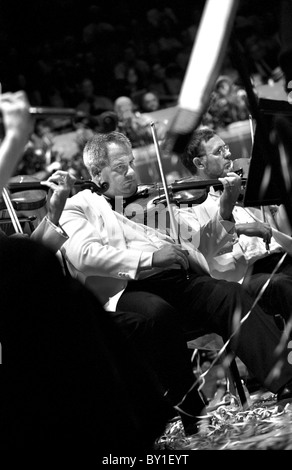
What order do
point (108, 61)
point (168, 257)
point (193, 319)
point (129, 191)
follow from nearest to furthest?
point (168, 257) < point (193, 319) < point (129, 191) < point (108, 61)

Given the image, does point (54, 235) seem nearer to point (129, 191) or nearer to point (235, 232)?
point (129, 191)

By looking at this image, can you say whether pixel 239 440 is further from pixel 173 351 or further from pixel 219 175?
pixel 219 175

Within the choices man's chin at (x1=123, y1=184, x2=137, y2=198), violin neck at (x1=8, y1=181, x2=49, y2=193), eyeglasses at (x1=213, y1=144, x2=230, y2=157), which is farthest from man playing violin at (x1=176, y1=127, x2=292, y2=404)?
violin neck at (x1=8, y1=181, x2=49, y2=193)

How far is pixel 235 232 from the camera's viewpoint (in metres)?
3.10

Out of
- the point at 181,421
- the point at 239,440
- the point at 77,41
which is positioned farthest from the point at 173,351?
the point at 77,41

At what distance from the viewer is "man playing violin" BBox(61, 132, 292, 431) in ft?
8.47

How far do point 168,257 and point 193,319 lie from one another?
0.27 m

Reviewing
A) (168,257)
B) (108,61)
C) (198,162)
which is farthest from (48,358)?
(108,61)

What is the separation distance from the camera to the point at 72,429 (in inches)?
59.0

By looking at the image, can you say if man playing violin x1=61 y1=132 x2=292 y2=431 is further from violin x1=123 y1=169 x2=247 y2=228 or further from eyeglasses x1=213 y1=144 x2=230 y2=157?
eyeglasses x1=213 y1=144 x2=230 y2=157

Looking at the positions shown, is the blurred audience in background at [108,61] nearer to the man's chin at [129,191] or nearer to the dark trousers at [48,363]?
the man's chin at [129,191]

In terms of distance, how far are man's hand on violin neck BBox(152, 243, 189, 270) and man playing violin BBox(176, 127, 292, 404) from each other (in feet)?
1.08

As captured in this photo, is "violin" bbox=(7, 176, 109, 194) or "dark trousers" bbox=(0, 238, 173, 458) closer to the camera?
"dark trousers" bbox=(0, 238, 173, 458)

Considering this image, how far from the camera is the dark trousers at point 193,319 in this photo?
258 cm
